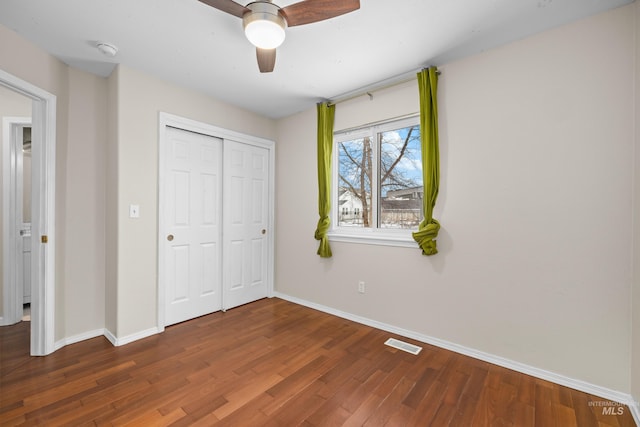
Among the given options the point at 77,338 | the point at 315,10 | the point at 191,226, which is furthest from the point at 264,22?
the point at 77,338

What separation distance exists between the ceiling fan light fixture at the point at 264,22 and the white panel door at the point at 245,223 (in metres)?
1.83

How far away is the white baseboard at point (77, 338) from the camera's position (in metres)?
2.36

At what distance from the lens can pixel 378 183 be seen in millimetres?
3012

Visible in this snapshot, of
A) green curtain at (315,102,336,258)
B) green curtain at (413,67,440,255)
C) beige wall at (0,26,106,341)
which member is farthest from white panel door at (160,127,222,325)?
green curtain at (413,67,440,255)

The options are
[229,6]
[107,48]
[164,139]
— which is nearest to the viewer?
[229,6]

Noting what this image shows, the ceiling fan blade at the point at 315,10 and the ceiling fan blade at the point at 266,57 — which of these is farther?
the ceiling fan blade at the point at 266,57

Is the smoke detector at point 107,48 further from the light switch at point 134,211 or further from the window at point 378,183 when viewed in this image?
the window at point 378,183

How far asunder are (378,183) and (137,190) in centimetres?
237

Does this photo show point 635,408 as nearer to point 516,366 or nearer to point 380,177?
point 516,366

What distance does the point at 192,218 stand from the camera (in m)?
3.04

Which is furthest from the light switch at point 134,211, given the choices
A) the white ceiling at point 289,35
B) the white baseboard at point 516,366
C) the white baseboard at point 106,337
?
the white baseboard at point 516,366

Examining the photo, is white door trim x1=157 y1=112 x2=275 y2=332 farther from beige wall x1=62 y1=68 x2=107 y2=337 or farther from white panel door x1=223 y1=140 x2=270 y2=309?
beige wall x1=62 y1=68 x2=107 y2=337

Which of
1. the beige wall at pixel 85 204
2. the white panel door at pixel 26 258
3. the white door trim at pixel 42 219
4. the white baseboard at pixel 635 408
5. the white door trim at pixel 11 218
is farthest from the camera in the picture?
the white panel door at pixel 26 258

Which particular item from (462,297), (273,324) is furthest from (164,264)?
(462,297)
